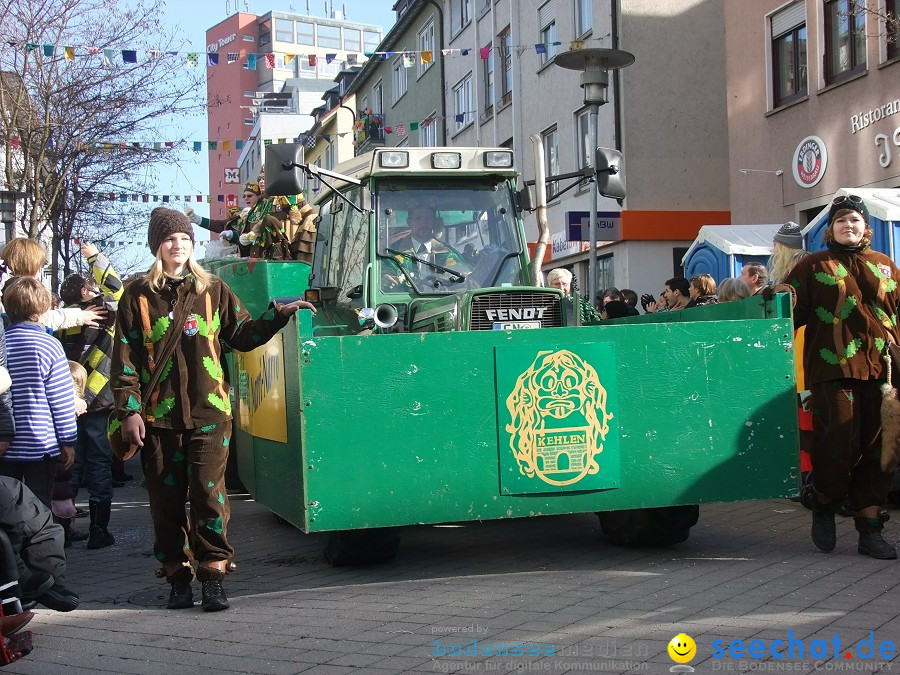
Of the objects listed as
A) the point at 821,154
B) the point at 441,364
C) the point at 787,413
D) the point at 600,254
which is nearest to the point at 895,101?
the point at 821,154

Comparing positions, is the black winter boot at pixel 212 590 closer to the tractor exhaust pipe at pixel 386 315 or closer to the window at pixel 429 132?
the tractor exhaust pipe at pixel 386 315

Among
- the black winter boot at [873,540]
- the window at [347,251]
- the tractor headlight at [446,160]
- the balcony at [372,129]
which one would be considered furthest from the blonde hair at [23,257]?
the balcony at [372,129]

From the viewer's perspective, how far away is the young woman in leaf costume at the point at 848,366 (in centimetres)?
615

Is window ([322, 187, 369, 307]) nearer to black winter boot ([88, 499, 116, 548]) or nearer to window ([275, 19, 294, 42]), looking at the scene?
black winter boot ([88, 499, 116, 548])

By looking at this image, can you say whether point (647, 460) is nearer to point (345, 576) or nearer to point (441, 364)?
point (441, 364)

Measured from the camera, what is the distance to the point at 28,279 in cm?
621

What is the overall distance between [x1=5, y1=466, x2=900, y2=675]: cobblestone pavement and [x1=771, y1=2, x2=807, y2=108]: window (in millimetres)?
13090

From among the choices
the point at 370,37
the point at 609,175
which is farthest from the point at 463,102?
the point at 370,37

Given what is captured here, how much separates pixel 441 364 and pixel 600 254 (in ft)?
65.1

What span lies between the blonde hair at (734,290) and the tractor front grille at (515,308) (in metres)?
2.25

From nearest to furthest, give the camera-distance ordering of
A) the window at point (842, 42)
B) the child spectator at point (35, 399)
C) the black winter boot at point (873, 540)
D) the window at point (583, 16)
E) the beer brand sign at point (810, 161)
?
1. the child spectator at point (35, 399)
2. the black winter boot at point (873, 540)
3. the window at point (842, 42)
4. the beer brand sign at point (810, 161)
5. the window at point (583, 16)

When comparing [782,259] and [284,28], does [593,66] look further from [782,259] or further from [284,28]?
[284,28]

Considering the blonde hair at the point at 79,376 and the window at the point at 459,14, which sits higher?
the window at the point at 459,14

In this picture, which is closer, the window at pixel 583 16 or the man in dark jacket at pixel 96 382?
the man in dark jacket at pixel 96 382
